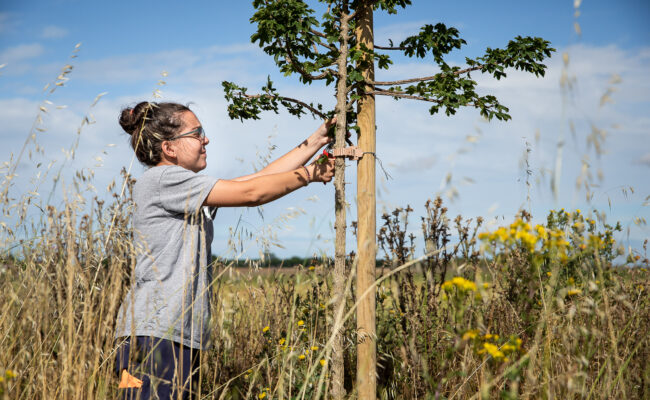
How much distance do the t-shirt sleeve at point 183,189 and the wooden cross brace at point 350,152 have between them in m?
0.66

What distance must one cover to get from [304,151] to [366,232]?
2.17 feet

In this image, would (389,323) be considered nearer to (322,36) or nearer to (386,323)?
(386,323)

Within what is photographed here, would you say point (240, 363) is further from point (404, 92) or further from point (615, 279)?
point (615, 279)

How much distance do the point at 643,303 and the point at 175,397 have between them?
3695 millimetres

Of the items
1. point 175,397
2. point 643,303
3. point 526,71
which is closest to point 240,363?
point 175,397

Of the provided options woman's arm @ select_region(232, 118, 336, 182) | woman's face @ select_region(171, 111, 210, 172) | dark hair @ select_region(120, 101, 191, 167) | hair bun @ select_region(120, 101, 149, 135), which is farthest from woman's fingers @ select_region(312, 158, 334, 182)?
hair bun @ select_region(120, 101, 149, 135)

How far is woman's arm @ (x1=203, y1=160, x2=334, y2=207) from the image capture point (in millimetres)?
Result: 2582

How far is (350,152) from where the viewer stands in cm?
267

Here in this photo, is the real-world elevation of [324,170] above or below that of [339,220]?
above

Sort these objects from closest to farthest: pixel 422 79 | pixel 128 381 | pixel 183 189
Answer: pixel 128 381 → pixel 183 189 → pixel 422 79

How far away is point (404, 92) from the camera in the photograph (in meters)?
2.79

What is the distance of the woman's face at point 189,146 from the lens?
2.85 meters

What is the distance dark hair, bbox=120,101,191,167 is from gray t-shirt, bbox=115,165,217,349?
25 centimetres

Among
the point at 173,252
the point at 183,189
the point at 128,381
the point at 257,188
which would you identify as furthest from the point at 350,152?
the point at 128,381
